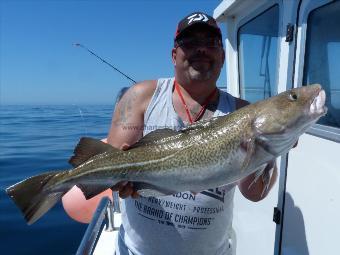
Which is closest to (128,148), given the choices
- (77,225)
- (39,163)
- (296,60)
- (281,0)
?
(296,60)

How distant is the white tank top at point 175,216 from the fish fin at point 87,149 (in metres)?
0.36

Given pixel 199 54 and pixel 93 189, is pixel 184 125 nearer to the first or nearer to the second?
pixel 199 54

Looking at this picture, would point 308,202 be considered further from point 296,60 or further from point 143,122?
point 143,122

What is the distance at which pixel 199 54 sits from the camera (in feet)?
8.20

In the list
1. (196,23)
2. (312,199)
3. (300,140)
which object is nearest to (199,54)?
(196,23)

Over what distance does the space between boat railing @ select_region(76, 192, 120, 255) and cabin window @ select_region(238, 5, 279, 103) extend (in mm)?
1982

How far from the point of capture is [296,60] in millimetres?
2969

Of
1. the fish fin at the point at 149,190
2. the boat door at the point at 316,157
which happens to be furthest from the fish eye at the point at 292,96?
the fish fin at the point at 149,190

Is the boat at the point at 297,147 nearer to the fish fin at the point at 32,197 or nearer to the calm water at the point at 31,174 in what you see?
the fish fin at the point at 32,197

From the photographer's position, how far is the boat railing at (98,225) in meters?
2.94

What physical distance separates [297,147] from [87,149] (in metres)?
1.58

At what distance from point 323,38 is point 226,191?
4.26 feet

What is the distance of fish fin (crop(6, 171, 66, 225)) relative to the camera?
2338 mm

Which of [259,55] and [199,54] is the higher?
[199,54]
